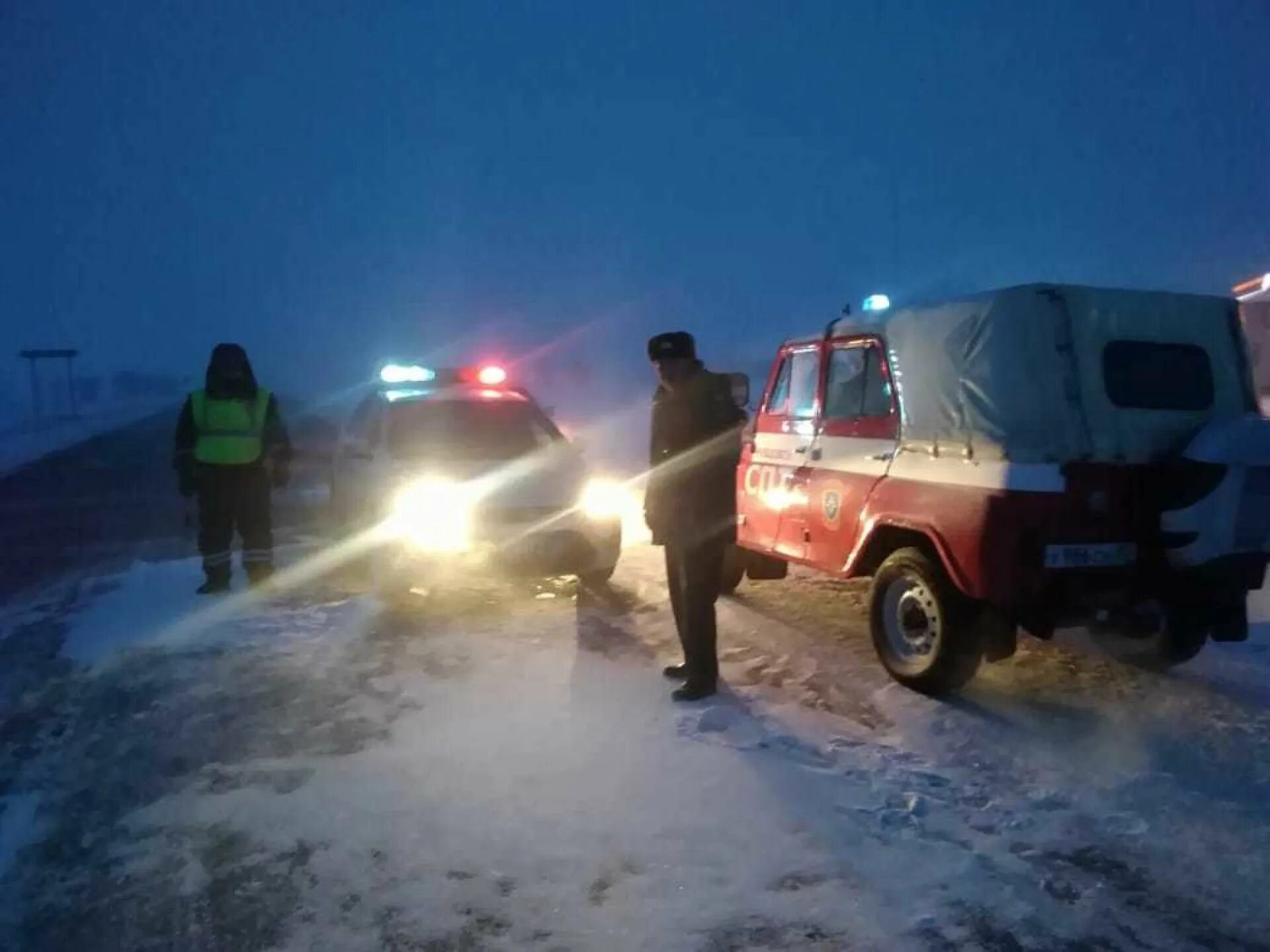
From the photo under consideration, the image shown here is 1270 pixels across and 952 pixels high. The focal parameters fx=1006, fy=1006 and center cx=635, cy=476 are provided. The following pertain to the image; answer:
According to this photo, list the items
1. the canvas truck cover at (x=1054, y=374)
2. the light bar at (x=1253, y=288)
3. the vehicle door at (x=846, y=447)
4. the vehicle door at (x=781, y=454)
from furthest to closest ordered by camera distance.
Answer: the light bar at (x=1253, y=288) < the vehicle door at (x=781, y=454) < the vehicle door at (x=846, y=447) < the canvas truck cover at (x=1054, y=374)

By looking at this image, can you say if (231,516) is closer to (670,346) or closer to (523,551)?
(523,551)

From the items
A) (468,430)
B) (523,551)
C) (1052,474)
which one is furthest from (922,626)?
(468,430)

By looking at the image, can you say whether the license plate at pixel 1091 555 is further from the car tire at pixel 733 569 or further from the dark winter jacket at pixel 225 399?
the dark winter jacket at pixel 225 399

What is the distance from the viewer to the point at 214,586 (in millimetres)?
7805

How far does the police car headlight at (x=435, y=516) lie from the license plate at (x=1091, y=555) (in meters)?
3.92

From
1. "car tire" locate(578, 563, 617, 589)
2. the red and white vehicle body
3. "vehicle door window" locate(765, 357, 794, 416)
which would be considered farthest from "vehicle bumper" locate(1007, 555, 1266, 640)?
"car tire" locate(578, 563, 617, 589)

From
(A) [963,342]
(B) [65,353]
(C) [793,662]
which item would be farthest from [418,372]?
(B) [65,353]

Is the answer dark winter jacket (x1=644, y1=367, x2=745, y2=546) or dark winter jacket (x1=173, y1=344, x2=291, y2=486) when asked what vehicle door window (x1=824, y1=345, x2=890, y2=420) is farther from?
dark winter jacket (x1=173, y1=344, x2=291, y2=486)

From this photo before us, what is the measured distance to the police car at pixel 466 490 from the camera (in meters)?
7.06

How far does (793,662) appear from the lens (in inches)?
234

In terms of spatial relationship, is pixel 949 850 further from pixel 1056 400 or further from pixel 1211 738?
pixel 1056 400

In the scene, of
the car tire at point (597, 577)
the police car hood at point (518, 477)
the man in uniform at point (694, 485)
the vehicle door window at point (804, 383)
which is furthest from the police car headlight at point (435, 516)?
the vehicle door window at point (804, 383)

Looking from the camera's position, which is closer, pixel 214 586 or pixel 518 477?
pixel 518 477

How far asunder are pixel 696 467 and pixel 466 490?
2.57 m
